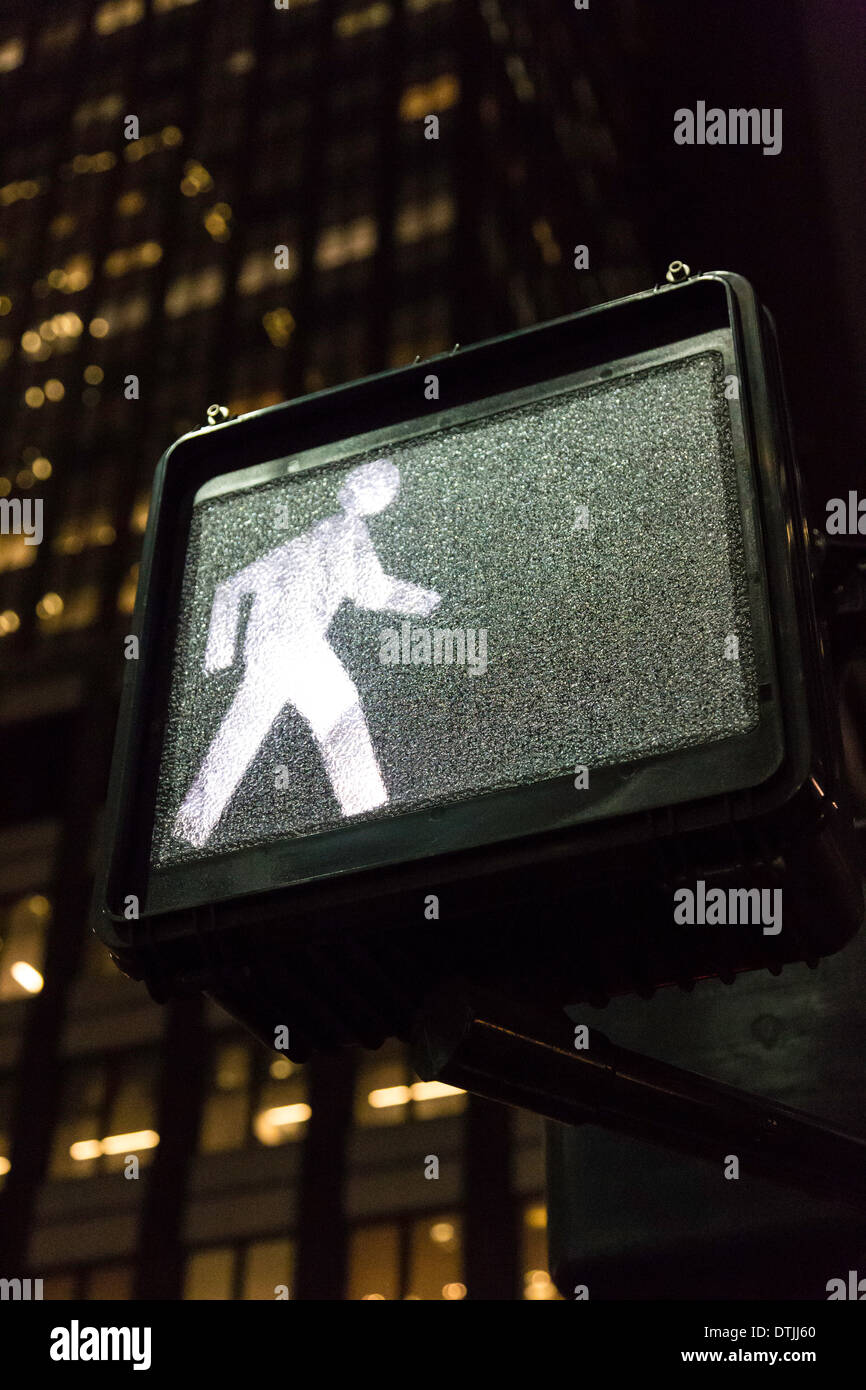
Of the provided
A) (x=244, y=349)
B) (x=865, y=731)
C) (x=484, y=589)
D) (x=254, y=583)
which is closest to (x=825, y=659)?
(x=484, y=589)

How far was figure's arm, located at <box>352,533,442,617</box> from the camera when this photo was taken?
170 centimetres

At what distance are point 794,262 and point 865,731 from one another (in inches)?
62.7

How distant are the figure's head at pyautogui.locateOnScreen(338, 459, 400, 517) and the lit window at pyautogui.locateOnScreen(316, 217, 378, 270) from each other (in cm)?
4760

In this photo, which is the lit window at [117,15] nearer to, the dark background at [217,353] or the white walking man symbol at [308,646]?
the dark background at [217,353]

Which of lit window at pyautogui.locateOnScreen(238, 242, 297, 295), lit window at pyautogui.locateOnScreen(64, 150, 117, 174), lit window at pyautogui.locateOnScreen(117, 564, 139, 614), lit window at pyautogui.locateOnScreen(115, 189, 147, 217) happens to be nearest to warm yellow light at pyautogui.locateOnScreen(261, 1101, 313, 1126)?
lit window at pyautogui.locateOnScreen(117, 564, 139, 614)

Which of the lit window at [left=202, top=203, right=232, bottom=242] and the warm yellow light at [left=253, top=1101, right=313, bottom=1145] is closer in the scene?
the warm yellow light at [left=253, top=1101, right=313, bottom=1145]

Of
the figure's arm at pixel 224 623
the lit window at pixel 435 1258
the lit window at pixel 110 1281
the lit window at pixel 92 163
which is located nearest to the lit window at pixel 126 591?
the lit window at pixel 110 1281

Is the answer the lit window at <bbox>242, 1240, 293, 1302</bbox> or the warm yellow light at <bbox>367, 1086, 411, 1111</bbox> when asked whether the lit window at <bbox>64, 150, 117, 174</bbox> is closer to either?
the warm yellow light at <bbox>367, 1086, 411, 1111</bbox>

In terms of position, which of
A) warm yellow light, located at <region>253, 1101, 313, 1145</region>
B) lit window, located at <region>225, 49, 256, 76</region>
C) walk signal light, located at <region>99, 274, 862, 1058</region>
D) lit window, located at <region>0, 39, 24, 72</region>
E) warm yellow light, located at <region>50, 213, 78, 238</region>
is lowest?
walk signal light, located at <region>99, 274, 862, 1058</region>

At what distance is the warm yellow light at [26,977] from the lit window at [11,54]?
126 feet

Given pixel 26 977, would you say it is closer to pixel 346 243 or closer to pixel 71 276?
pixel 71 276

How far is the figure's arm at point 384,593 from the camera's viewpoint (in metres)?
1.70

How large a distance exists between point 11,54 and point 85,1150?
148ft
